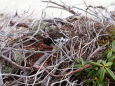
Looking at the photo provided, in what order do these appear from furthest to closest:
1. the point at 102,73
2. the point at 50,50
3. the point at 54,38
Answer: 1. the point at 54,38
2. the point at 50,50
3. the point at 102,73

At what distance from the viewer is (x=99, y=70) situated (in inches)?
63.1

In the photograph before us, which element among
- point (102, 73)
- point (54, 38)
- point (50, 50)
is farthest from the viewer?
point (54, 38)

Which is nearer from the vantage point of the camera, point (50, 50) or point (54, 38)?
point (50, 50)

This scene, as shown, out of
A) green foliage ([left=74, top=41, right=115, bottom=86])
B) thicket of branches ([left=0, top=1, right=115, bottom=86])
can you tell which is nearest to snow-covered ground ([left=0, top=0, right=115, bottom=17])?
thicket of branches ([left=0, top=1, right=115, bottom=86])

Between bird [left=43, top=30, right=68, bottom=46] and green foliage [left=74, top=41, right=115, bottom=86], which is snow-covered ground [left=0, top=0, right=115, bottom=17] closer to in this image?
bird [left=43, top=30, right=68, bottom=46]

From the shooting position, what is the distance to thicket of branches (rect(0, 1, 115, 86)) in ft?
5.59

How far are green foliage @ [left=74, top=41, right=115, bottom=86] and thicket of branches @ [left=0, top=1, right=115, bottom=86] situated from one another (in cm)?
4

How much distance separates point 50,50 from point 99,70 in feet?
1.49

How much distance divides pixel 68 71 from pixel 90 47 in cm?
26

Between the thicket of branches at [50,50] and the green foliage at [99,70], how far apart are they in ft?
0.12

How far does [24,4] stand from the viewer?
4492mm

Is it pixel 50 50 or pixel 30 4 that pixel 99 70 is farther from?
pixel 30 4

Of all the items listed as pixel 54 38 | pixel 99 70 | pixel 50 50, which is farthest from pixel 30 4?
pixel 99 70

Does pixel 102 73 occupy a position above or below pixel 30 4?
above
